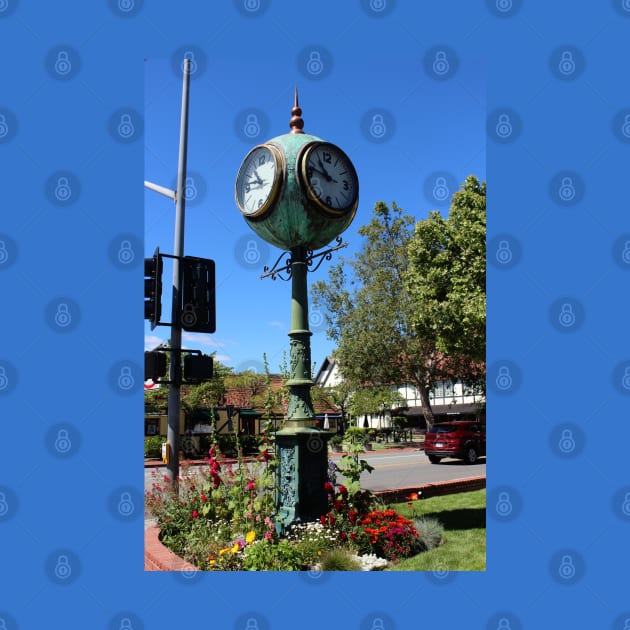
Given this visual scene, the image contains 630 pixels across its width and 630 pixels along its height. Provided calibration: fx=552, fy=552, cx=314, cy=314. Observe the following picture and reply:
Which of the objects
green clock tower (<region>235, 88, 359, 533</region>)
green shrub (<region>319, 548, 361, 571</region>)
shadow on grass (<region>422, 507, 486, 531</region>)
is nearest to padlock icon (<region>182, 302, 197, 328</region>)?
green clock tower (<region>235, 88, 359, 533</region>)

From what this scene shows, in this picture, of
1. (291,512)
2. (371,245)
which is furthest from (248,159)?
(371,245)

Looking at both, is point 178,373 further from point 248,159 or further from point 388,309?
point 388,309

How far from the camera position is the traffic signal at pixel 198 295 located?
699 centimetres

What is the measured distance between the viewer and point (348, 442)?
7512 millimetres

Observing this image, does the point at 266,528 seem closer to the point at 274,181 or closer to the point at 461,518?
the point at 461,518

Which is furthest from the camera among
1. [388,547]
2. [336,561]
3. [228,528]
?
[228,528]

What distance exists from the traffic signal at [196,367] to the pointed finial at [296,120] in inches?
138

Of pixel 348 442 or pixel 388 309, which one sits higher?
pixel 388 309

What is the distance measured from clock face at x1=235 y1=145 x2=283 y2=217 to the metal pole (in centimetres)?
80

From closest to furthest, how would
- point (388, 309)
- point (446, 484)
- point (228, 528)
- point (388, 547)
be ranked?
point (388, 547) < point (228, 528) < point (446, 484) < point (388, 309)

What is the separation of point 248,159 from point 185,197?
1.03 meters

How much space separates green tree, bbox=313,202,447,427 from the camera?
32.9 metres

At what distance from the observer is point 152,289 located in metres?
6.67

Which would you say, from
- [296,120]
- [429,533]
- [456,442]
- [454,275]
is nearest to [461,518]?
[429,533]
